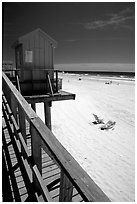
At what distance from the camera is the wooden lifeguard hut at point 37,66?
24.2 feet

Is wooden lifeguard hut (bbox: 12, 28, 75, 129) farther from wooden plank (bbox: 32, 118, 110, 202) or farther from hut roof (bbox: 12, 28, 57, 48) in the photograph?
wooden plank (bbox: 32, 118, 110, 202)

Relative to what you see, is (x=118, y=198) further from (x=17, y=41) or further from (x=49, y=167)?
(x=17, y=41)

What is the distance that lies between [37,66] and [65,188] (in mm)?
7251

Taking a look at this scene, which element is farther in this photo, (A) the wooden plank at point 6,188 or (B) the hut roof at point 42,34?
(B) the hut roof at point 42,34

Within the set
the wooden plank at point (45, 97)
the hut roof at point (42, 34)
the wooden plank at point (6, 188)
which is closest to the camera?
the wooden plank at point (6, 188)

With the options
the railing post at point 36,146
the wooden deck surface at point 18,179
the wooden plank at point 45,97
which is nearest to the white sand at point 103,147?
the wooden plank at point 45,97

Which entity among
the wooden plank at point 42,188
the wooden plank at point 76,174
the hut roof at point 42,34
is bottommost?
the wooden plank at point 42,188

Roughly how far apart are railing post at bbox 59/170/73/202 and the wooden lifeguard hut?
5.79 m

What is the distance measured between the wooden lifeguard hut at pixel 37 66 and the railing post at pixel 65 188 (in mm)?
5792

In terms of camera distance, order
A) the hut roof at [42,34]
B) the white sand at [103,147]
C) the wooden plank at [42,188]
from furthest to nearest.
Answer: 1. the hut roof at [42,34]
2. the white sand at [103,147]
3. the wooden plank at [42,188]

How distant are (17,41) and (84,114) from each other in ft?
24.7

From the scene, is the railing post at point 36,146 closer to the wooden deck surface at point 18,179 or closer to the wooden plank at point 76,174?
the wooden plank at point 76,174

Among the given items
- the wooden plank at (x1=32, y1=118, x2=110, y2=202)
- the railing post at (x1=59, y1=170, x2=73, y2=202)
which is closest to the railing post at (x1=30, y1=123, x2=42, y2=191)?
the wooden plank at (x1=32, y1=118, x2=110, y2=202)

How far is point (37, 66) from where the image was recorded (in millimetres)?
7906
